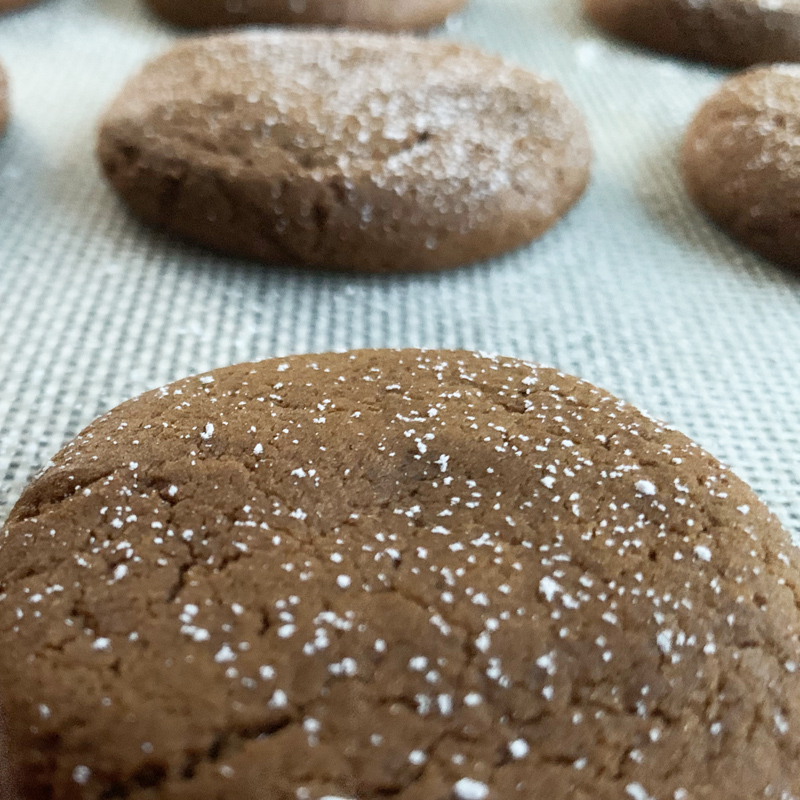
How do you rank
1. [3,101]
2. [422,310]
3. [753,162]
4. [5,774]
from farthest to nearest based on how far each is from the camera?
1. [3,101]
2. [753,162]
3. [422,310]
4. [5,774]

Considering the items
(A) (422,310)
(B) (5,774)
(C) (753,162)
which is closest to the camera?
(B) (5,774)

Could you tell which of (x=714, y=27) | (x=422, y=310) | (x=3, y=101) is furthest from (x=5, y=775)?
(x=714, y=27)

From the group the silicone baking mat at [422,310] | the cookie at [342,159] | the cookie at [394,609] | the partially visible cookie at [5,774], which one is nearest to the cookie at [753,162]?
the silicone baking mat at [422,310]

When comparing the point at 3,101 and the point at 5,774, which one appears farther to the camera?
the point at 3,101

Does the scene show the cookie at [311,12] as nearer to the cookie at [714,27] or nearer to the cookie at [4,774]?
the cookie at [714,27]

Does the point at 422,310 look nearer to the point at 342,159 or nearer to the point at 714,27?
the point at 342,159

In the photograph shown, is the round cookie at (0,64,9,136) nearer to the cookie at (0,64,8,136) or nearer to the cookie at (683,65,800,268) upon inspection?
the cookie at (0,64,8,136)
